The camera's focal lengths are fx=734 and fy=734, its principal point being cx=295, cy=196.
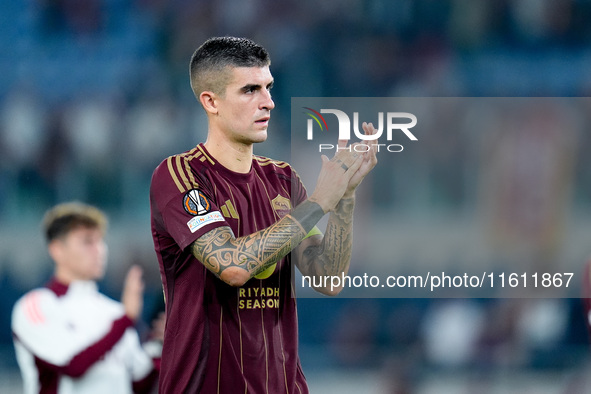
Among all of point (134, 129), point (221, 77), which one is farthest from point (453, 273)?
point (221, 77)

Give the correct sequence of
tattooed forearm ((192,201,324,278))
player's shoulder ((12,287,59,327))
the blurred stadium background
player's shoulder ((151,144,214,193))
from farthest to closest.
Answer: the blurred stadium background
player's shoulder ((12,287,59,327))
player's shoulder ((151,144,214,193))
tattooed forearm ((192,201,324,278))

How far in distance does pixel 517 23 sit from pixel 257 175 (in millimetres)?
4563

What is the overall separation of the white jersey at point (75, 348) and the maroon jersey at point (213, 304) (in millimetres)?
1974

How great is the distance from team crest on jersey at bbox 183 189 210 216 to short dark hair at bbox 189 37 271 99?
1.31 ft

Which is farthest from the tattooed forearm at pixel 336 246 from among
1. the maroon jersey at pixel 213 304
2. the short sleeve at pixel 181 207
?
the short sleeve at pixel 181 207

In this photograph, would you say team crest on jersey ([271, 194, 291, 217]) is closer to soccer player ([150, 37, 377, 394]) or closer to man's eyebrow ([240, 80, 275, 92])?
soccer player ([150, 37, 377, 394])


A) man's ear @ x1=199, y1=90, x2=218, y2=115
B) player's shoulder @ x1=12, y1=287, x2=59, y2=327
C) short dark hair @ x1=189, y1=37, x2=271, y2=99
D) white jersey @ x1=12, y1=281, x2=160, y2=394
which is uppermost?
short dark hair @ x1=189, y1=37, x2=271, y2=99

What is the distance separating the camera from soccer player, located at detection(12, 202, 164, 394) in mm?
4305

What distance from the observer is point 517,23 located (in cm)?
648

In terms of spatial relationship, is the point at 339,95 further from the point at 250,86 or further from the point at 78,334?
the point at 250,86

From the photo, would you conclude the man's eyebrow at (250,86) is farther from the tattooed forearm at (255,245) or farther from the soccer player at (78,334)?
the soccer player at (78,334)

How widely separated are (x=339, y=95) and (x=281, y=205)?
334 centimetres

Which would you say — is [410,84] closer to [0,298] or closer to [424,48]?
[424,48]

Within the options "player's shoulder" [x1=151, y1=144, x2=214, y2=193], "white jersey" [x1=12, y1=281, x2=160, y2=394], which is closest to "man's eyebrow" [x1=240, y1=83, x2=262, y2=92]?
"player's shoulder" [x1=151, y1=144, x2=214, y2=193]
